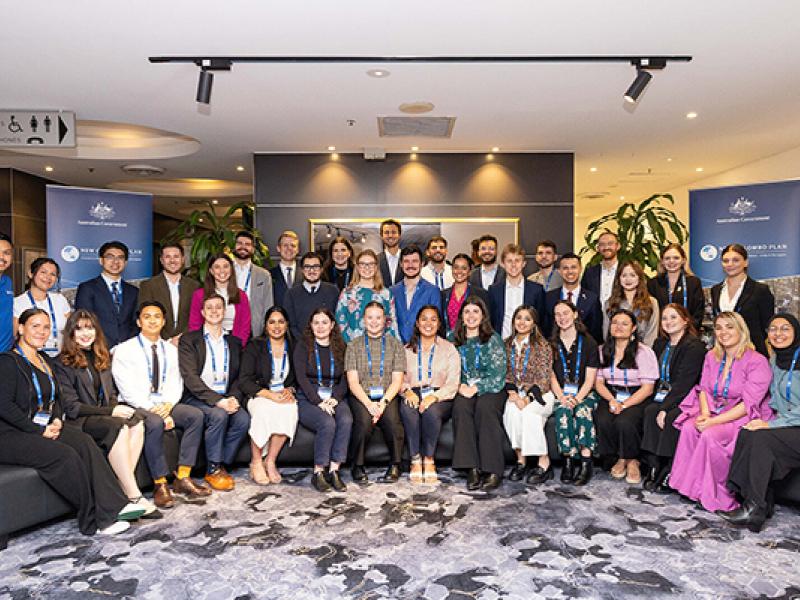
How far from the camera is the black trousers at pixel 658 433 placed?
4.59 m

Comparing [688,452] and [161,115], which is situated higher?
[161,115]

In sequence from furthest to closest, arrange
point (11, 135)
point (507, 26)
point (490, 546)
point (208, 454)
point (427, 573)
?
point (11, 135) → point (208, 454) → point (507, 26) → point (490, 546) → point (427, 573)

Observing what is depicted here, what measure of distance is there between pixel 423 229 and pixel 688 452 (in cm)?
463

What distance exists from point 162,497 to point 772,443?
12.8 ft

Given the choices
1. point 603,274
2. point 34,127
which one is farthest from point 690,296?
point 34,127

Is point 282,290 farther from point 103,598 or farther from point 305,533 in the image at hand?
point 103,598

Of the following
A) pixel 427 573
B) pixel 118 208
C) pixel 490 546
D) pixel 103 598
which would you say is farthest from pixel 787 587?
pixel 118 208

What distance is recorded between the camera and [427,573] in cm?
317

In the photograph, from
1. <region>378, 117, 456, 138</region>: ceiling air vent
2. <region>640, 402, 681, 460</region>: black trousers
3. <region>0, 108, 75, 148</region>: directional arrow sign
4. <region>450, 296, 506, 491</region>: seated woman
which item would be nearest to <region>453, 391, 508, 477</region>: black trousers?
<region>450, 296, 506, 491</region>: seated woman

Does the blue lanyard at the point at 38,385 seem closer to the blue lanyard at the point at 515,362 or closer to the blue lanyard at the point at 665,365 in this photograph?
the blue lanyard at the point at 515,362

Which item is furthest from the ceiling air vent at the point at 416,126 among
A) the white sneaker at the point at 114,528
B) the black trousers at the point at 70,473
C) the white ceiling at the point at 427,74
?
the white sneaker at the point at 114,528

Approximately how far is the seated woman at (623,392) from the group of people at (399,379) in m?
0.02

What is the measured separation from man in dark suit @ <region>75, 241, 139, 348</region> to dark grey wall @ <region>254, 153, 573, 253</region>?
2935 mm

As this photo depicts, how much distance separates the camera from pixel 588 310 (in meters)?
5.57
